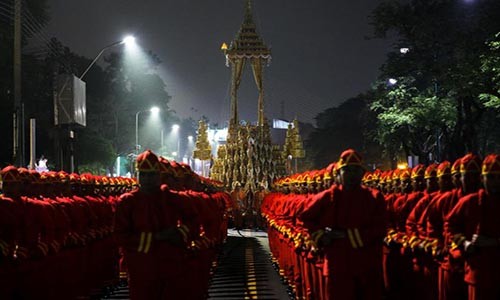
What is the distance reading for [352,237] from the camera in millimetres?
8906

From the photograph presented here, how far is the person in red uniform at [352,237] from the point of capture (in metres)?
8.89

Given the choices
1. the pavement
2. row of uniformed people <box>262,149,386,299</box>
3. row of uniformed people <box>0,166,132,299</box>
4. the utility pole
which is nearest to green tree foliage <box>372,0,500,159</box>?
the pavement

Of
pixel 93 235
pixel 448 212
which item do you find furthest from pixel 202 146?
pixel 448 212

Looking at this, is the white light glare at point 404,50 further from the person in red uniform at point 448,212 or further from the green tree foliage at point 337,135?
the green tree foliage at point 337,135

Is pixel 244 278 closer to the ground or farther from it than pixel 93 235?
closer to the ground

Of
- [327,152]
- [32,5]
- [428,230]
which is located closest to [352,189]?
[428,230]

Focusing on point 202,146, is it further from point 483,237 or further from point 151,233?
point 483,237

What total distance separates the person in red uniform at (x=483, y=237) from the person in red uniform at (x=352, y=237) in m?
0.99

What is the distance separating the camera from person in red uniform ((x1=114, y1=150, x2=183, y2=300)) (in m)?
8.84

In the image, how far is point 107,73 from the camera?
74188 millimetres

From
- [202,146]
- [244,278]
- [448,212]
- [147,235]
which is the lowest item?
[244,278]

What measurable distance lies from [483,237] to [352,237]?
4.87 ft

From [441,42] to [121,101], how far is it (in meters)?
45.3

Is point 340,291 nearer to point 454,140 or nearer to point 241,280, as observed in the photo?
point 241,280
